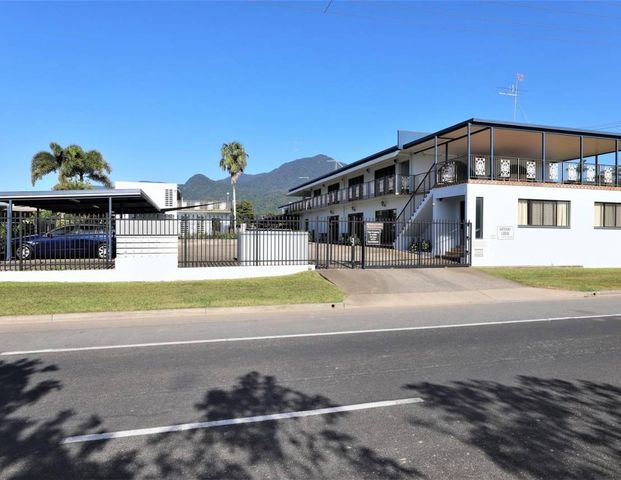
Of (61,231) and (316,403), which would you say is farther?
(61,231)

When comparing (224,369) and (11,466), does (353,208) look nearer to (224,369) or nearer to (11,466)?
(224,369)

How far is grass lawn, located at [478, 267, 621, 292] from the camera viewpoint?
15.4 metres

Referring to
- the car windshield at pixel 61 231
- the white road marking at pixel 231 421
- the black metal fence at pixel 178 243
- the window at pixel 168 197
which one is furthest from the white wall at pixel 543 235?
the window at pixel 168 197

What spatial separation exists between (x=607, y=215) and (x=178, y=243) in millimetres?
19946

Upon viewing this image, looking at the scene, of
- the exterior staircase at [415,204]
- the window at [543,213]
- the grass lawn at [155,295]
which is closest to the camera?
the grass lawn at [155,295]

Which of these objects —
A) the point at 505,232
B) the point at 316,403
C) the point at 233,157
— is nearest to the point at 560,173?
the point at 505,232

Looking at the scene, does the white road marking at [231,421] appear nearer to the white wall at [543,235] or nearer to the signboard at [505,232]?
the white wall at [543,235]

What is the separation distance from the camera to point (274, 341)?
768cm

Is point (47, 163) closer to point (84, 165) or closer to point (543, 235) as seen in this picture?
point (84, 165)

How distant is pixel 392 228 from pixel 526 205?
7522 mm

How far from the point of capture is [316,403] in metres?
4.79

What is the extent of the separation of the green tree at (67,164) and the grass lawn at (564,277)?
113 ft

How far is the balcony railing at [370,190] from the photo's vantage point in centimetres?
2823

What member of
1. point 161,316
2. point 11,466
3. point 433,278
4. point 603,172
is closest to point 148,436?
point 11,466
